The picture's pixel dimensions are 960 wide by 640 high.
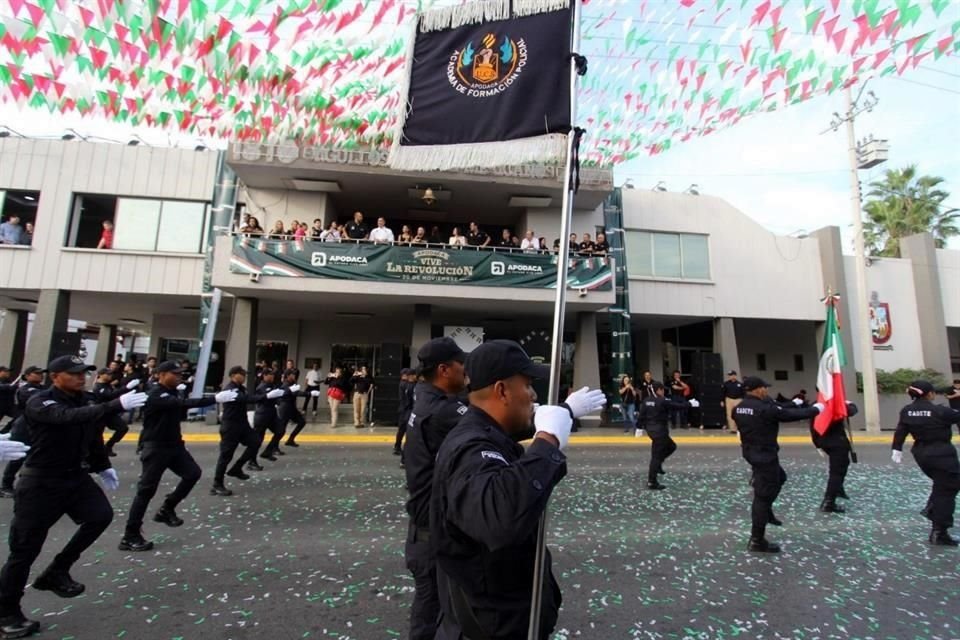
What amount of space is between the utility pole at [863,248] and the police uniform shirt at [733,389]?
462 centimetres

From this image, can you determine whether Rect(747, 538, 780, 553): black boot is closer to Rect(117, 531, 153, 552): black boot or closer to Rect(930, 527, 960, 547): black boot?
Rect(930, 527, 960, 547): black boot

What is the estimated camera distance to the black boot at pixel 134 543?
5.08 meters

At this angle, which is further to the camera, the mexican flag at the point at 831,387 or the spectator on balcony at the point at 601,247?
the spectator on balcony at the point at 601,247

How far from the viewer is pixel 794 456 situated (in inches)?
467

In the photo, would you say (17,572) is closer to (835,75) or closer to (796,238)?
(835,75)

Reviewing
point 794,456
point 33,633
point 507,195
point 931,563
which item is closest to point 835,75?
point 931,563

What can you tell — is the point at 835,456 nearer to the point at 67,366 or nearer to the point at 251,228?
the point at 67,366

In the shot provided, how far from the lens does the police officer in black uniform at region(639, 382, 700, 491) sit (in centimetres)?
819

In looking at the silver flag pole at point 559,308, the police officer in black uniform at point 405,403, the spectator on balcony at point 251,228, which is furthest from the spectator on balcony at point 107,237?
the silver flag pole at point 559,308

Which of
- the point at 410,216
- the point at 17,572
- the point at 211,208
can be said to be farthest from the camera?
the point at 410,216

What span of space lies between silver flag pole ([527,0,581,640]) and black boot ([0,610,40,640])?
3834 millimetres

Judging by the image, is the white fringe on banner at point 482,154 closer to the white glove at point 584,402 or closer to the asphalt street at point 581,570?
the white glove at point 584,402

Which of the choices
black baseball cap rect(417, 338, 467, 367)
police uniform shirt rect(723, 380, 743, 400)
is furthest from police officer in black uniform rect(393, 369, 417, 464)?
police uniform shirt rect(723, 380, 743, 400)

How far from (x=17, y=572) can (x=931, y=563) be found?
7796mm
